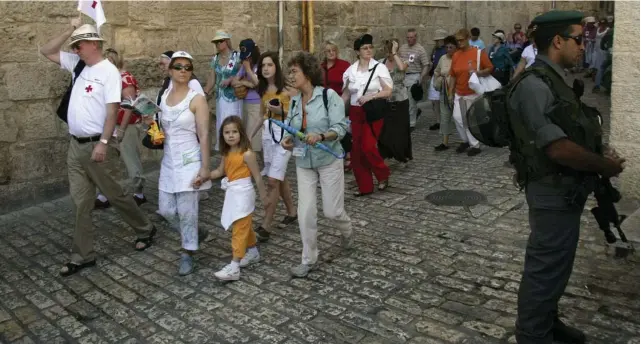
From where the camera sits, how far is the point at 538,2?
18.6 meters

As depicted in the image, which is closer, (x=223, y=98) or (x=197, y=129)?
(x=197, y=129)

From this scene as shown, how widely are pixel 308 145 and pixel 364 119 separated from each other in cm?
247

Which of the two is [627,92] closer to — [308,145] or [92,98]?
[308,145]

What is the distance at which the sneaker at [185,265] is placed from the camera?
16.2ft

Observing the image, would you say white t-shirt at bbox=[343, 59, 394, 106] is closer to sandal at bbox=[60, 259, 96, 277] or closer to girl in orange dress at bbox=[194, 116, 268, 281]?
girl in orange dress at bbox=[194, 116, 268, 281]

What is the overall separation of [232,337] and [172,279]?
1182 millimetres

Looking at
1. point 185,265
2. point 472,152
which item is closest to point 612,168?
point 185,265

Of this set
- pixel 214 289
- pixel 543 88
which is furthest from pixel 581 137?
pixel 214 289

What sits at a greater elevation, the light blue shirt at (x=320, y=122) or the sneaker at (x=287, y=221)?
the light blue shirt at (x=320, y=122)

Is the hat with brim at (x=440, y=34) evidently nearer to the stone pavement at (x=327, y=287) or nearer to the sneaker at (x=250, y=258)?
the stone pavement at (x=327, y=287)

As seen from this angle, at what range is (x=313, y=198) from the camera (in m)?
4.76

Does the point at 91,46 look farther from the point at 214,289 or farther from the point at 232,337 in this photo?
the point at 232,337

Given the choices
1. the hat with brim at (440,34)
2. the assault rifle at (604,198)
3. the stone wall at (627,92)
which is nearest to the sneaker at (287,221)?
the stone wall at (627,92)

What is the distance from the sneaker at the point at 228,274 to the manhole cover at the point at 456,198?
2622 millimetres
